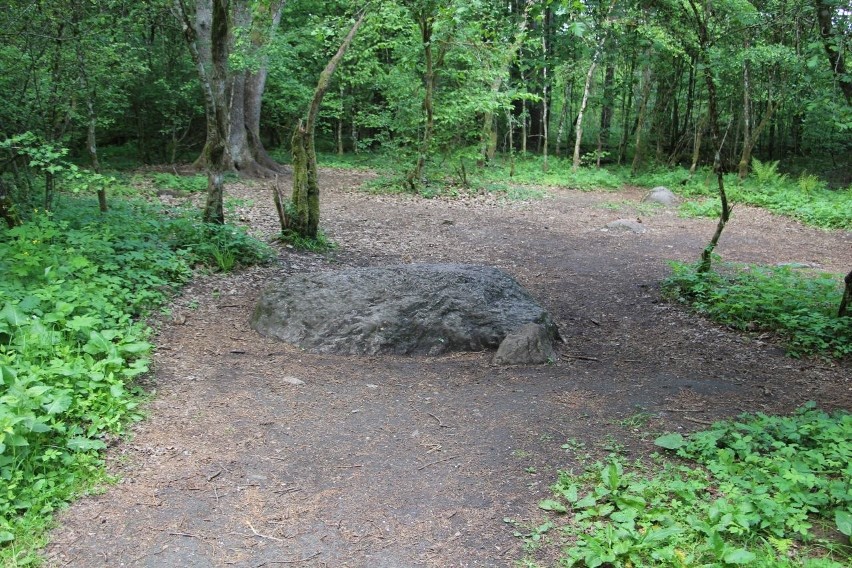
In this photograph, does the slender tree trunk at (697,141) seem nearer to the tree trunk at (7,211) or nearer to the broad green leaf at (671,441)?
the broad green leaf at (671,441)

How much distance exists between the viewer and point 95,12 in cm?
740

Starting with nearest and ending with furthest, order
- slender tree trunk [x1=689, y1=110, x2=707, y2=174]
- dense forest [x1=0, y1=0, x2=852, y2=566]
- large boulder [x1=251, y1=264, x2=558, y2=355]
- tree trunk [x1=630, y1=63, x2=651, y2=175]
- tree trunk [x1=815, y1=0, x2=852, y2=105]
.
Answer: dense forest [x1=0, y1=0, x2=852, y2=566] < tree trunk [x1=815, y1=0, x2=852, y2=105] < large boulder [x1=251, y1=264, x2=558, y2=355] < slender tree trunk [x1=689, y1=110, x2=707, y2=174] < tree trunk [x1=630, y1=63, x2=651, y2=175]

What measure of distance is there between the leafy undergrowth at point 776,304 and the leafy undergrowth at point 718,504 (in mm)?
2390

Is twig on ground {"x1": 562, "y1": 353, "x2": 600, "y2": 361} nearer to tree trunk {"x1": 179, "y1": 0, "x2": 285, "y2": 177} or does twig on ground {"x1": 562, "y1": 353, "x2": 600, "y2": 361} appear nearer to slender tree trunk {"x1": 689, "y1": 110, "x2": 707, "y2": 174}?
tree trunk {"x1": 179, "y1": 0, "x2": 285, "y2": 177}

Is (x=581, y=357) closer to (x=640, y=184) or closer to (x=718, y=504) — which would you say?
(x=718, y=504)

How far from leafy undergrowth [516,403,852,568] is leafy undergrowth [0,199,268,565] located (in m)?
2.54

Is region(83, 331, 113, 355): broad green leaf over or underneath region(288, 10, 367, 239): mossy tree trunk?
underneath

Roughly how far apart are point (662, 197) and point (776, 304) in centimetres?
954

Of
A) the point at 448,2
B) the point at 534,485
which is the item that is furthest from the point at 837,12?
the point at 534,485

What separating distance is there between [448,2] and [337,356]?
15.5ft

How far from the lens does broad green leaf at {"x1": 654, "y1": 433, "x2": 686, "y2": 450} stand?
373cm

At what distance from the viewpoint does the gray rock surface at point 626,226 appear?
11992 millimetres

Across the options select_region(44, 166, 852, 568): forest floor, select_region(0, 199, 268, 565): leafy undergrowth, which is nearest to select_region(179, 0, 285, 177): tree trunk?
select_region(0, 199, 268, 565): leafy undergrowth

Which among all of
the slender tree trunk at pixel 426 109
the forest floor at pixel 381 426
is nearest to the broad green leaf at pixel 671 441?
the forest floor at pixel 381 426
